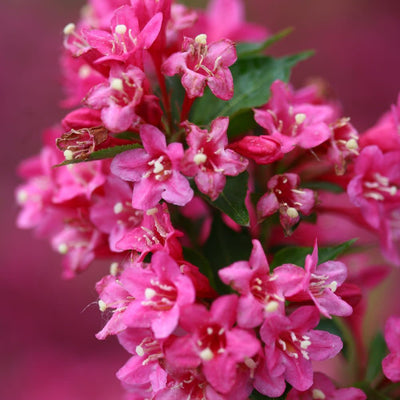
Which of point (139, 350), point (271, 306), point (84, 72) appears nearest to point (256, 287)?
point (271, 306)

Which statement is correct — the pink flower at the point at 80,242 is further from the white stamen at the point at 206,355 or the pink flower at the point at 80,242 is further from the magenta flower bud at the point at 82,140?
the white stamen at the point at 206,355

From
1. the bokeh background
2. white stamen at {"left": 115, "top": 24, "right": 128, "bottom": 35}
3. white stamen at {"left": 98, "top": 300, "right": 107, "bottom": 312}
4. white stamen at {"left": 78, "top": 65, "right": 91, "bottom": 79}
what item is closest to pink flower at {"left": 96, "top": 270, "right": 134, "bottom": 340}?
white stamen at {"left": 98, "top": 300, "right": 107, "bottom": 312}

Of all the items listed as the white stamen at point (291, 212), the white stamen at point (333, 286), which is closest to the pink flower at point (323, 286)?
the white stamen at point (333, 286)

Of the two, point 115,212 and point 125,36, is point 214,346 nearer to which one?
point 115,212

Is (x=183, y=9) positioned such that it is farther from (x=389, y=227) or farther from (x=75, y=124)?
(x=389, y=227)

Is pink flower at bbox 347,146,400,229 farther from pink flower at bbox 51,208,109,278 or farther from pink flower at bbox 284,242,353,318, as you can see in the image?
pink flower at bbox 51,208,109,278

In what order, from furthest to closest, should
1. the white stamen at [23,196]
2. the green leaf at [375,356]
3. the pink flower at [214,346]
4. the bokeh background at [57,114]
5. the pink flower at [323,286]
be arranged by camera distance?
1. the bokeh background at [57,114]
2. the white stamen at [23,196]
3. the green leaf at [375,356]
4. the pink flower at [323,286]
5. the pink flower at [214,346]
